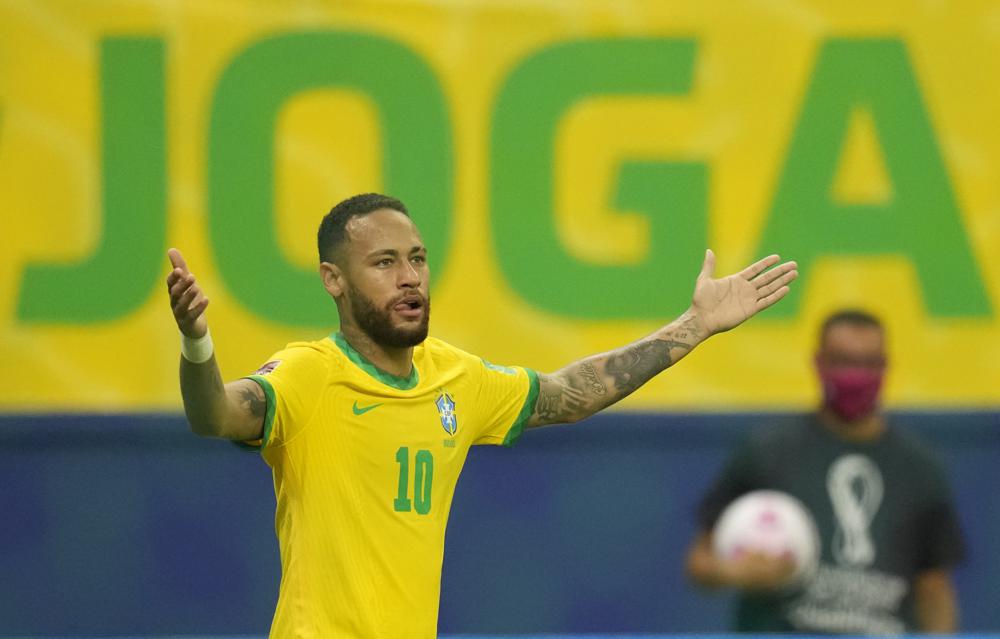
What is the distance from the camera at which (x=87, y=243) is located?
7.33m

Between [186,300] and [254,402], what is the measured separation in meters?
0.32

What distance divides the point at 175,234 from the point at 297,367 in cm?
359

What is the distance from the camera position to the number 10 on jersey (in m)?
3.92

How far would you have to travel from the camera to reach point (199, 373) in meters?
3.58

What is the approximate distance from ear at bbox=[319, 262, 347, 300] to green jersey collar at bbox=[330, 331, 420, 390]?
12 centimetres

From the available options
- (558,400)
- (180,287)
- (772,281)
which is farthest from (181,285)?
(772,281)

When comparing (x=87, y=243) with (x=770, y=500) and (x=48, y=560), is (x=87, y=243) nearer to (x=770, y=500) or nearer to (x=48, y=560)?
(x=48, y=560)

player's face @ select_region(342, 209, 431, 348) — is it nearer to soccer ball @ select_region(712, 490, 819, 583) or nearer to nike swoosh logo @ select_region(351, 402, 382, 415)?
nike swoosh logo @ select_region(351, 402, 382, 415)

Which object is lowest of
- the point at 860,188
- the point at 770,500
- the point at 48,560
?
the point at 48,560

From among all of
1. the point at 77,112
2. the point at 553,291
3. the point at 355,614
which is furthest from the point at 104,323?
the point at 355,614

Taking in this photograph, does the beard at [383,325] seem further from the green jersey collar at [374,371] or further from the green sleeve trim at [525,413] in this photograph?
the green sleeve trim at [525,413]

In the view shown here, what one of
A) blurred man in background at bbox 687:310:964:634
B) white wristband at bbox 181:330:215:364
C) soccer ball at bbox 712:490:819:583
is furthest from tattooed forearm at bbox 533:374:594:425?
blurred man in background at bbox 687:310:964:634

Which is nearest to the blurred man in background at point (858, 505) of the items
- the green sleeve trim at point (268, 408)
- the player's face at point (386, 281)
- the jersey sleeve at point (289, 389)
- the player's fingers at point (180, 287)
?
the player's face at point (386, 281)

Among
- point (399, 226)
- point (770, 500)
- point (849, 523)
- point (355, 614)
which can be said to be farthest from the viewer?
point (849, 523)
